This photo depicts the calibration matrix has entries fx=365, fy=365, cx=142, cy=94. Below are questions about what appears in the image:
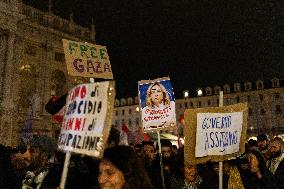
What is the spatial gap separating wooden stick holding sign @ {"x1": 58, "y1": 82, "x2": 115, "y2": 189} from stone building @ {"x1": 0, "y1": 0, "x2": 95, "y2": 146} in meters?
25.3

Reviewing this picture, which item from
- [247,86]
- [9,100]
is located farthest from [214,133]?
[247,86]

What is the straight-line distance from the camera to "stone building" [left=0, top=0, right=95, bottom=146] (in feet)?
97.2

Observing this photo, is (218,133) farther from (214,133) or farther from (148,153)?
(148,153)

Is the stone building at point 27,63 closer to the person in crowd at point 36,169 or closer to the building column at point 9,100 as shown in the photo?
the building column at point 9,100

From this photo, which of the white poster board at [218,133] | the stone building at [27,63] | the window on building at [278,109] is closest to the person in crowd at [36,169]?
the white poster board at [218,133]

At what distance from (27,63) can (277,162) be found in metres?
30.1

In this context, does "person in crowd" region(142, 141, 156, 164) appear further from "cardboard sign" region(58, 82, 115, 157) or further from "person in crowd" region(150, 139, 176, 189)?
"cardboard sign" region(58, 82, 115, 157)

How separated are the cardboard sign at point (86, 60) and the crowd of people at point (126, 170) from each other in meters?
1.59

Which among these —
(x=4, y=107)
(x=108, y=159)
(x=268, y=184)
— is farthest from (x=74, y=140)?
(x=4, y=107)

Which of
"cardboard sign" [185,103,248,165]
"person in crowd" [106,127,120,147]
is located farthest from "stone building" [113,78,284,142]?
"person in crowd" [106,127,120,147]

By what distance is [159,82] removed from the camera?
778cm

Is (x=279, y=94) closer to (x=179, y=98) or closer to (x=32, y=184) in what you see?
(x=179, y=98)

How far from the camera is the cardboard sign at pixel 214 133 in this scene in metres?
4.54

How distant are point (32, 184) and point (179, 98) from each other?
70.8 m
